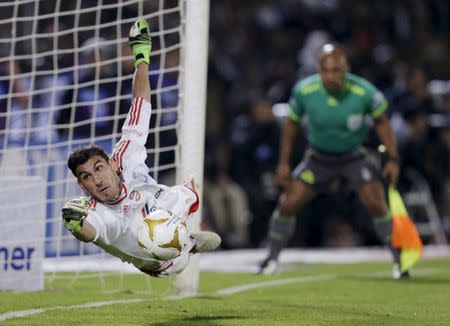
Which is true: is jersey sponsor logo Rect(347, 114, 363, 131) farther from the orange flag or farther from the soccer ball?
the soccer ball

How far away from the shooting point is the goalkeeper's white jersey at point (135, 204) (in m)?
8.10

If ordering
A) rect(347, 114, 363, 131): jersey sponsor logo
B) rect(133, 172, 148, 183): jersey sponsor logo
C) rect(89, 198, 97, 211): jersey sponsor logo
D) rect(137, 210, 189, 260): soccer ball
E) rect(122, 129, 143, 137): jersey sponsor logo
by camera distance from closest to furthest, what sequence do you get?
rect(137, 210, 189, 260): soccer ball < rect(89, 198, 97, 211): jersey sponsor logo < rect(133, 172, 148, 183): jersey sponsor logo < rect(122, 129, 143, 137): jersey sponsor logo < rect(347, 114, 363, 131): jersey sponsor logo

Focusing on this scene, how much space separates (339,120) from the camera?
12.7m

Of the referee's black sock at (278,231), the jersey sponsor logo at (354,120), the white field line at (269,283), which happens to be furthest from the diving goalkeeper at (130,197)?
the referee's black sock at (278,231)

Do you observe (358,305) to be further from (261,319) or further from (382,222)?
(382,222)

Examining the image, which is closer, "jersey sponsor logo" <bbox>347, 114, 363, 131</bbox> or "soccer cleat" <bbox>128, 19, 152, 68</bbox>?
"soccer cleat" <bbox>128, 19, 152, 68</bbox>

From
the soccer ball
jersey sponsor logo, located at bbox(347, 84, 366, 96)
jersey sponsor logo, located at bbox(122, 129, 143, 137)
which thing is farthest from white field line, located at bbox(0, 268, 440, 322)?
jersey sponsor logo, located at bbox(347, 84, 366, 96)

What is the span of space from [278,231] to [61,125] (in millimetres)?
2809

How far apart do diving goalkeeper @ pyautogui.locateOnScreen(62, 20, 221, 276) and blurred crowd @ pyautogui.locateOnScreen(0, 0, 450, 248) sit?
3.09m

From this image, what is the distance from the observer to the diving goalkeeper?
26.1ft

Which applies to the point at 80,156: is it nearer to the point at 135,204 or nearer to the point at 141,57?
the point at 135,204

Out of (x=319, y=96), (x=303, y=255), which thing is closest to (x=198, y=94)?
(x=319, y=96)

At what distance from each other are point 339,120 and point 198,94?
2.95 m

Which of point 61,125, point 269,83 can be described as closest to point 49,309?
point 61,125
